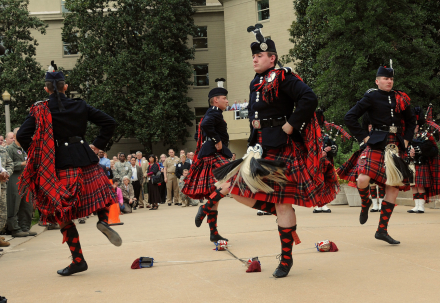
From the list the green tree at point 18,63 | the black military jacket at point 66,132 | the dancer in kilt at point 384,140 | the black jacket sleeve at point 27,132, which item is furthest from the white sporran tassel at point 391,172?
the green tree at point 18,63

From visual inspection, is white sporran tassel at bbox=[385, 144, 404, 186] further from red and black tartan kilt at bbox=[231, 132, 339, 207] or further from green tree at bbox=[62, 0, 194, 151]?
green tree at bbox=[62, 0, 194, 151]

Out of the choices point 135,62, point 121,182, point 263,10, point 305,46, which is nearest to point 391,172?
point 121,182

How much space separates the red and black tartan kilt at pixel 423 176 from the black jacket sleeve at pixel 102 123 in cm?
733

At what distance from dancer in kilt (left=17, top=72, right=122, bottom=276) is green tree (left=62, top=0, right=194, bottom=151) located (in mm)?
25461

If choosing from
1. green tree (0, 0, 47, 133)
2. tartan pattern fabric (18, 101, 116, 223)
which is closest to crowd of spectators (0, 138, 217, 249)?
tartan pattern fabric (18, 101, 116, 223)

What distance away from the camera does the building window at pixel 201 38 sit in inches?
1417

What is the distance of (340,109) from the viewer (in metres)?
18.5

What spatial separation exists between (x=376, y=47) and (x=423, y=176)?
7935 mm

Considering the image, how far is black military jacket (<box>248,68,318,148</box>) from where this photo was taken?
4.43 meters

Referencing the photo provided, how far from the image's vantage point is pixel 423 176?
1070 centimetres

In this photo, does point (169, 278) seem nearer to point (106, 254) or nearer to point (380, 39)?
point (106, 254)

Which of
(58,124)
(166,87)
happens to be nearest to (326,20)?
(166,87)

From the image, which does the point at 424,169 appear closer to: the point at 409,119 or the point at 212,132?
the point at 409,119

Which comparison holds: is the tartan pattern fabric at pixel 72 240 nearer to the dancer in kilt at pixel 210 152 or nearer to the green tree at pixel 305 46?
the dancer in kilt at pixel 210 152
